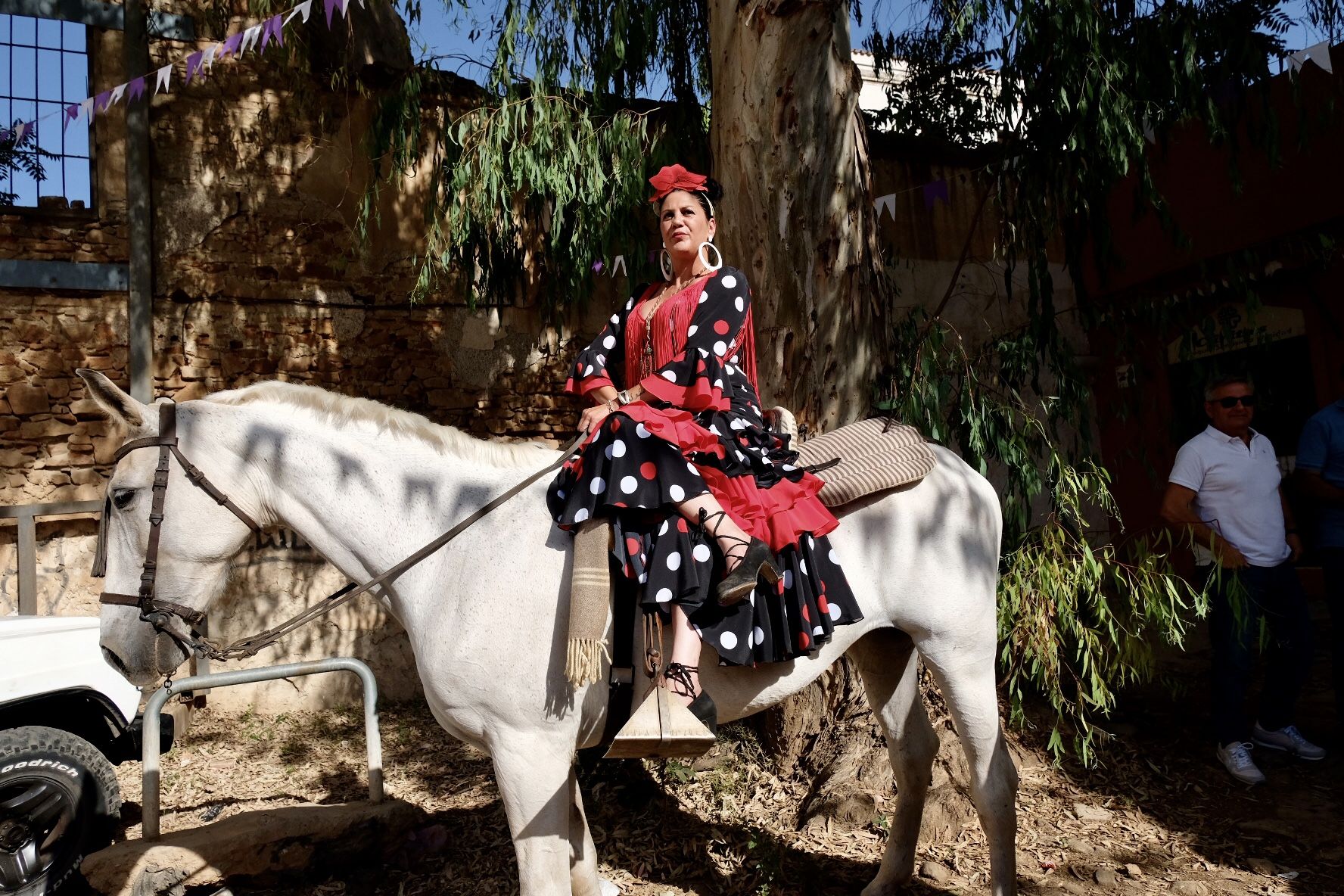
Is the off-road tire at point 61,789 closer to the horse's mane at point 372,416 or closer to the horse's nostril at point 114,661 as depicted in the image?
the horse's nostril at point 114,661

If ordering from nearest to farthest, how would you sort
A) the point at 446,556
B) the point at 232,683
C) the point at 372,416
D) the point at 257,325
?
the point at 446,556 → the point at 372,416 → the point at 232,683 → the point at 257,325

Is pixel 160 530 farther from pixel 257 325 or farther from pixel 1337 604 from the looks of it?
pixel 1337 604

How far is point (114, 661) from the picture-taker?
273 centimetres

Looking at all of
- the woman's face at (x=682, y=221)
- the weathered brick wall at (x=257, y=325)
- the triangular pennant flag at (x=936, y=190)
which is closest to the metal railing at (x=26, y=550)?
the weathered brick wall at (x=257, y=325)

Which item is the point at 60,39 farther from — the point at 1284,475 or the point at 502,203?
the point at 1284,475

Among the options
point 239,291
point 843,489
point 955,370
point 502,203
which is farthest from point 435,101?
point 843,489

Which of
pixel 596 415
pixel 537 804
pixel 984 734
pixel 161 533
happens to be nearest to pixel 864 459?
pixel 596 415

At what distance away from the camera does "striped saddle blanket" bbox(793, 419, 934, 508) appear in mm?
3082

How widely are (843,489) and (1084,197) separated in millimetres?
3821

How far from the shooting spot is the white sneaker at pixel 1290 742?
470 centimetres

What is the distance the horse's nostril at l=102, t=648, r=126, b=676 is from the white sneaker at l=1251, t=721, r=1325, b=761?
534 cm

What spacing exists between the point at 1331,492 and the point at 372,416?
4.76 meters

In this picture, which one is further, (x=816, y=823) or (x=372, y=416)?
(x=816, y=823)

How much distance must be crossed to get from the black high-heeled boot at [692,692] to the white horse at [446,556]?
0.15 metres
